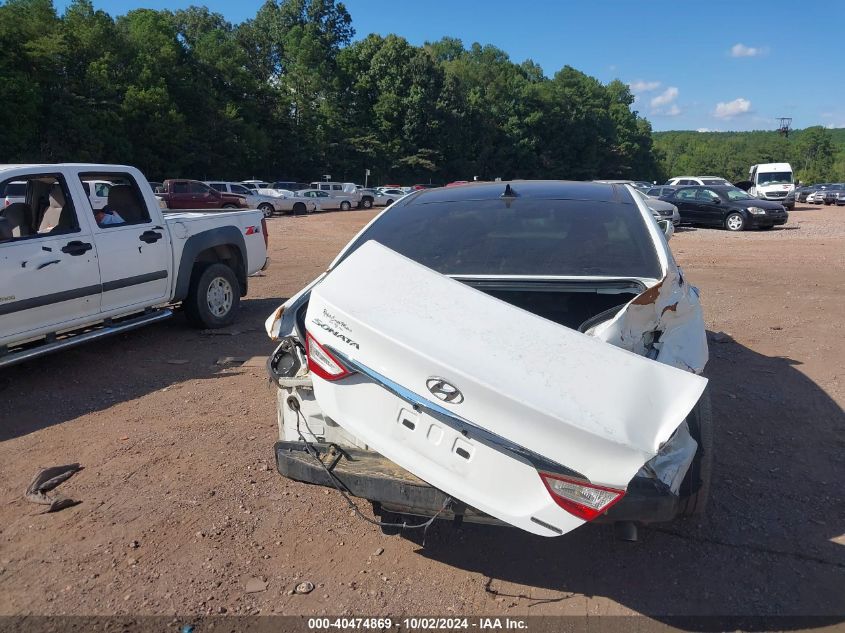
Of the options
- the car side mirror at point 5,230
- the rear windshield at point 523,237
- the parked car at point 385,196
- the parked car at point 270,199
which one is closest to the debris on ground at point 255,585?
the rear windshield at point 523,237

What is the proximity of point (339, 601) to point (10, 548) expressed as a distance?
1746 mm

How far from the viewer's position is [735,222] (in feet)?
72.9

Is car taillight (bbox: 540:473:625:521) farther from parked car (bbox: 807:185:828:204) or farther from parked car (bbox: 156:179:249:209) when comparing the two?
parked car (bbox: 807:185:828:204)

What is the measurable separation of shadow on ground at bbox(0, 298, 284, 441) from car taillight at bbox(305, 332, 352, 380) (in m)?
3.06

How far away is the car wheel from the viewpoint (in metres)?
22.1

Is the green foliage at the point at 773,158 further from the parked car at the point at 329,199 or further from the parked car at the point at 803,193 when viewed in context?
the parked car at the point at 329,199

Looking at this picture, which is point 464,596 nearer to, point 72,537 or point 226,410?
point 72,537

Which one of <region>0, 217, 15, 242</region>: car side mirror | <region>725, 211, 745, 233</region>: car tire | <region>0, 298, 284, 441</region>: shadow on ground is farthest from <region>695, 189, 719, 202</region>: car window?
<region>0, 217, 15, 242</region>: car side mirror

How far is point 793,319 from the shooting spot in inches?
327

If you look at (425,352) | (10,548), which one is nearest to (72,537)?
(10,548)

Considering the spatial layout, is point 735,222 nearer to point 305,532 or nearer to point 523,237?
point 523,237

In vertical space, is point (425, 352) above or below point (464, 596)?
above

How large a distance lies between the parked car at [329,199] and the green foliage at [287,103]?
13754 millimetres

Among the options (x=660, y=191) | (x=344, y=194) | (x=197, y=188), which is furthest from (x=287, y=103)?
(x=660, y=191)
